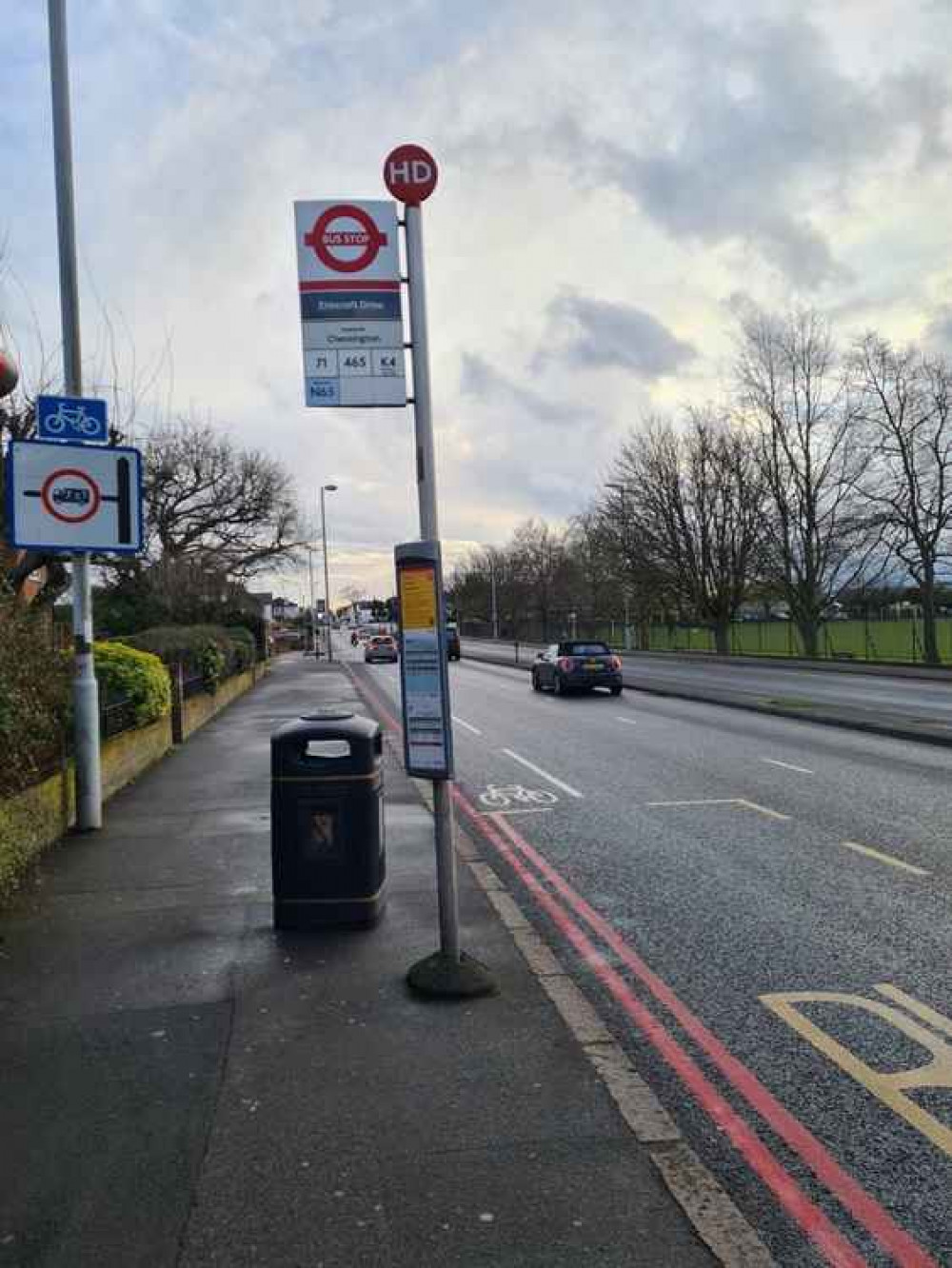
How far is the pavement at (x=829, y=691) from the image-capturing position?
52.4 feet

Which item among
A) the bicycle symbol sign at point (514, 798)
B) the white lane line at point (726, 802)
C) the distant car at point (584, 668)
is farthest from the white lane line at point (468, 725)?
the white lane line at point (726, 802)

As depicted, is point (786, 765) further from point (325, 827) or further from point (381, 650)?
point (381, 650)

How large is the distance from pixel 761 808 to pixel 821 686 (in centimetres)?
1812

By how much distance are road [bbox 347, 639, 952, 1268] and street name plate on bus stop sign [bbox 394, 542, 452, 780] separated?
1.51 meters

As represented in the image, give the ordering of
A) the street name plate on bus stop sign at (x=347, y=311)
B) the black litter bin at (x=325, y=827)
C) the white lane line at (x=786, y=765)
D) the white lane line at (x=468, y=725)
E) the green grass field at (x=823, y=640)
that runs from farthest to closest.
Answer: the green grass field at (x=823, y=640), the white lane line at (x=468, y=725), the white lane line at (x=786, y=765), the black litter bin at (x=325, y=827), the street name plate on bus stop sign at (x=347, y=311)

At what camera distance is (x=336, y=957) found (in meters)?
5.20

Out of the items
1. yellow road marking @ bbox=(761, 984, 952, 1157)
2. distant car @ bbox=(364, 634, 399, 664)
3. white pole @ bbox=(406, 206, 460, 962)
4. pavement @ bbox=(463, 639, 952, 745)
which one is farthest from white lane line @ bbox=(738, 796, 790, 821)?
distant car @ bbox=(364, 634, 399, 664)

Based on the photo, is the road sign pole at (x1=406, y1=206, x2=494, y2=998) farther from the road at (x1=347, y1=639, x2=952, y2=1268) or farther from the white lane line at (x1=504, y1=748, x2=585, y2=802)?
the white lane line at (x1=504, y1=748, x2=585, y2=802)

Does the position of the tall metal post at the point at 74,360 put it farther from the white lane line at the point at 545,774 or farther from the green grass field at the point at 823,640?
the green grass field at the point at 823,640

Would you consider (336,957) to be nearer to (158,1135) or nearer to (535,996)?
(535,996)

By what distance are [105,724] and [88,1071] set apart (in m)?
6.99

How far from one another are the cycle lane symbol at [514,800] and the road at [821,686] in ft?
28.4

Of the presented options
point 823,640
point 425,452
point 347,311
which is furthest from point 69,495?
point 823,640

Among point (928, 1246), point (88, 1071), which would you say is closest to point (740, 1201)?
point (928, 1246)
